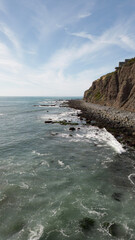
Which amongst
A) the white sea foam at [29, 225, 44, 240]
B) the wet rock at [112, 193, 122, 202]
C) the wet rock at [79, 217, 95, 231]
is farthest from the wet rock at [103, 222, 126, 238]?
the white sea foam at [29, 225, 44, 240]

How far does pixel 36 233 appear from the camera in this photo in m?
8.22

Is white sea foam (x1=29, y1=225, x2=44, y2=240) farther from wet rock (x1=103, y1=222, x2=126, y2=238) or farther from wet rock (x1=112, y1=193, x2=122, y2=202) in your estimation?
wet rock (x1=112, y1=193, x2=122, y2=202)

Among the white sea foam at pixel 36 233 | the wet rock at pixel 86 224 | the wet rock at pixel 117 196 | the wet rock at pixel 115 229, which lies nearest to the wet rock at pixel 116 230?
the wet rock at pixel 115 229

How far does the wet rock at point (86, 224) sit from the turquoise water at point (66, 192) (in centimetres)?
7

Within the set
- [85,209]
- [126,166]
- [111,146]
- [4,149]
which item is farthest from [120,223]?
[4,149]

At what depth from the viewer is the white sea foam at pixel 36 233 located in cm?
796

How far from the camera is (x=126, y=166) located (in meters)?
15.6

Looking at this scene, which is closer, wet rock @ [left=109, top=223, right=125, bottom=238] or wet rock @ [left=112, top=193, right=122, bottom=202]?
wet rock @ [left=109, top=223, right=125, bottom=238]

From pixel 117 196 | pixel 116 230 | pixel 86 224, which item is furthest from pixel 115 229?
pixel 117 196

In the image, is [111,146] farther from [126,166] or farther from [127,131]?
[127,131]

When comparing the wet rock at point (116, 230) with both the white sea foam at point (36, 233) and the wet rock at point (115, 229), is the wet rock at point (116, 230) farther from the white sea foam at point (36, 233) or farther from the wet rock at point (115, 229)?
the white sea foam at point (36, 233)

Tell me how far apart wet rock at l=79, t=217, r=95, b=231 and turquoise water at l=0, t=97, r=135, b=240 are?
71 millimetres

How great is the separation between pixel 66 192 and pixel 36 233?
4.04 meters

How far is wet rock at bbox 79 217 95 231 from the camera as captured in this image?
8.51 meters
